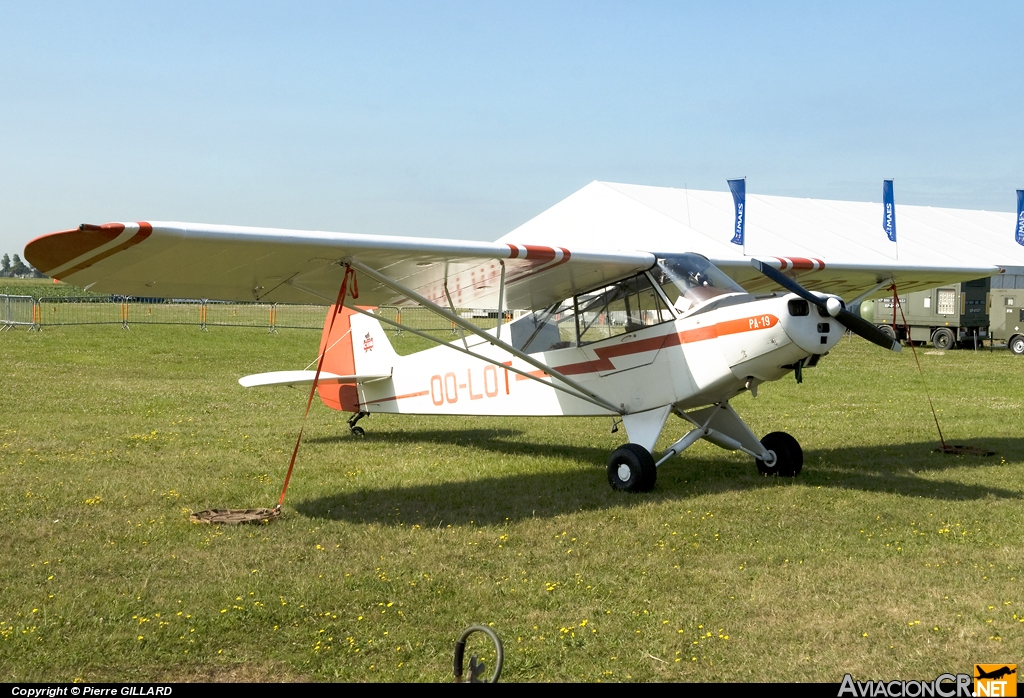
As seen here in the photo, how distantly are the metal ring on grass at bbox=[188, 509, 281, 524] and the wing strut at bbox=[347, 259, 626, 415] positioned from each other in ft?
6.98

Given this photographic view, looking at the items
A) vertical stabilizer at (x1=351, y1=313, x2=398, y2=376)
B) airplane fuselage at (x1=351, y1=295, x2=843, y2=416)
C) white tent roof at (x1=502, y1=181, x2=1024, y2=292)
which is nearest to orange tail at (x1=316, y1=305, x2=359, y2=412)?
vertical stabilizer at (x1=351, y1=313, x2=398, y2=376)

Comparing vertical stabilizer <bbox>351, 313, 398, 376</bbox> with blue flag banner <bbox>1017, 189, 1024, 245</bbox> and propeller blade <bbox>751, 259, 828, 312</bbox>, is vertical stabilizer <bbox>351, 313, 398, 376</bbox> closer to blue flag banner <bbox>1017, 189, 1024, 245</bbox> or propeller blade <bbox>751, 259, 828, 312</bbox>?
propeller blade <bbox>751, 259, 828, 312</bbox>

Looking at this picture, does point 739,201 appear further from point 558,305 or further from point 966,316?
point 558,305

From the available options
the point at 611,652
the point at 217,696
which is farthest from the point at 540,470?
the point at 217,696

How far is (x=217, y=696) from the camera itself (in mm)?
4113

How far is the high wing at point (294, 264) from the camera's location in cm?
661

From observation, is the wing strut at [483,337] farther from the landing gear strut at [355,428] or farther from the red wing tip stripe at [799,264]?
the landing gear strut at [355,428]

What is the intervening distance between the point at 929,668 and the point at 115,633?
4.09m

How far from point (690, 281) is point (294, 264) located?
3861 millimetres

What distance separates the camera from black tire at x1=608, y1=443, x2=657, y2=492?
8.73 meters

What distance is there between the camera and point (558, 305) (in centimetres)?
1041

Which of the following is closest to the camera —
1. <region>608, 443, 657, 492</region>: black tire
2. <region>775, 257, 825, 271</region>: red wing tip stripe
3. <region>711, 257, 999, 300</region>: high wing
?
<region>608, 443, 657, 492</region>: black tire

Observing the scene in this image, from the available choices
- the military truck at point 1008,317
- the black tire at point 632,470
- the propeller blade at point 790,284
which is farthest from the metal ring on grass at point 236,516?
the military truck at point 1008,317

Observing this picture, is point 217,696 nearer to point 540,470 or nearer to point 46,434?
point 540,470
